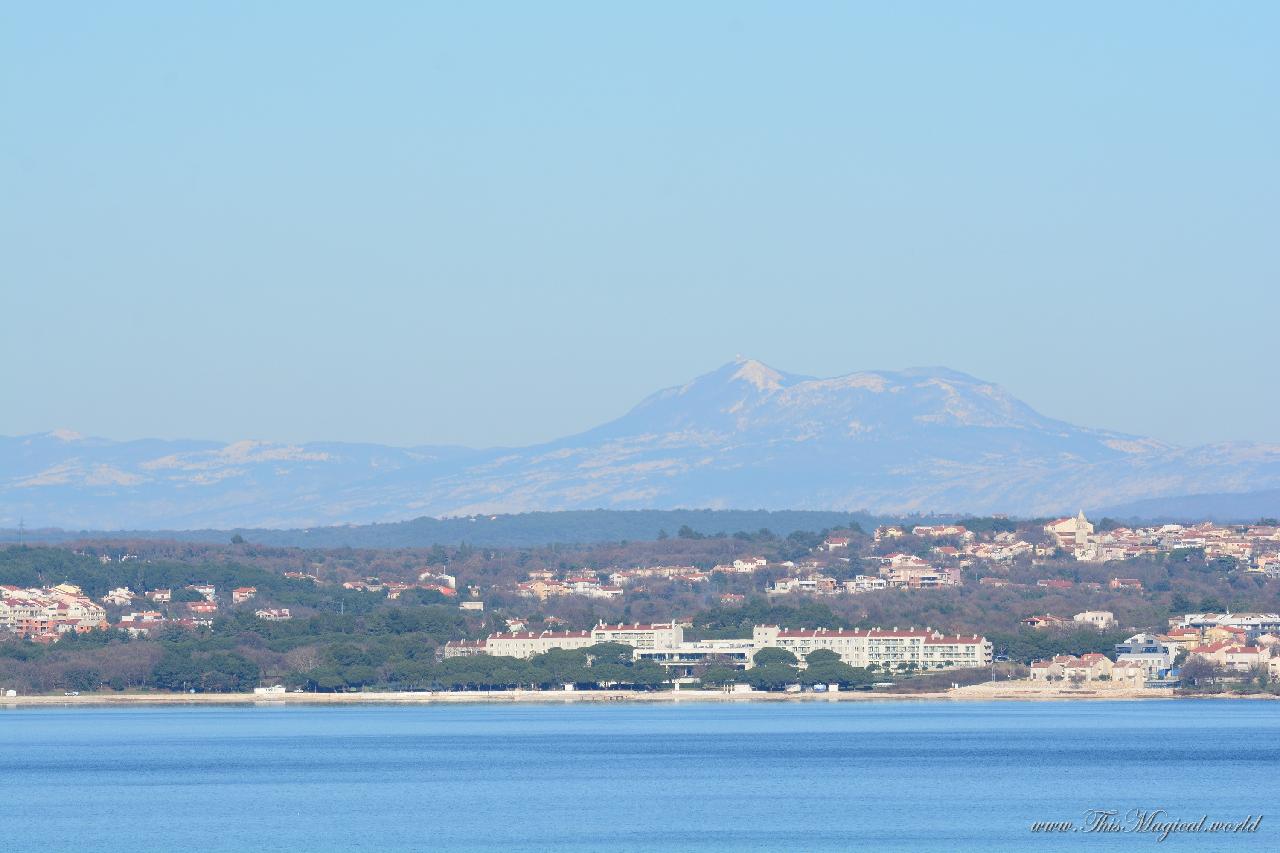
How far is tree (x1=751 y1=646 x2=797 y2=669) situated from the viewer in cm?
11312

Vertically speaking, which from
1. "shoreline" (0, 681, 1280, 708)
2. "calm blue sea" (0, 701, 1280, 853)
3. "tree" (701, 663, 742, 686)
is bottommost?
"calm blue sea" (0, 701, 1280, 853)

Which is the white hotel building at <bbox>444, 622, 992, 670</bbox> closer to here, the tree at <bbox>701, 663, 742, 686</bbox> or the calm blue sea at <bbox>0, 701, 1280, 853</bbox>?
the tree at <bbox>701, 663, 742, 686</bbox>

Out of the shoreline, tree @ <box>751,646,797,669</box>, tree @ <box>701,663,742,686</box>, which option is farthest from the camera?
tree @ <box>751,646,797,669</box>

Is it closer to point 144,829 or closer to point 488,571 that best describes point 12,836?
point 144,829

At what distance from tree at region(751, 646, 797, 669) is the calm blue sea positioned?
59.3 ft

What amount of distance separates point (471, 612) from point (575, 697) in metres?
37.2

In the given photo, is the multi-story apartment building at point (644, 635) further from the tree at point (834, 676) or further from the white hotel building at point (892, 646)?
the tree at point (834, 676)

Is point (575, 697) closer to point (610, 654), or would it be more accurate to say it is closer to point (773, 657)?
point (610, 654)

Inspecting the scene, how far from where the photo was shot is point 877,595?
501 feet

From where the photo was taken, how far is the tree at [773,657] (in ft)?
371

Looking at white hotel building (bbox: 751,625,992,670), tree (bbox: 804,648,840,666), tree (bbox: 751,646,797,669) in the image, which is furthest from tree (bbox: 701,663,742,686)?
white hotel building (bbox: 751,625,992,670)

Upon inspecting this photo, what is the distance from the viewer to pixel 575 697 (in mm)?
109938

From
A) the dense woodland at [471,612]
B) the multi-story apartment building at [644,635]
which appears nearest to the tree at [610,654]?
the dense woodland at [471,612]

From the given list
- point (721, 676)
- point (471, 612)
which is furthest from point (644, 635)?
point (471, 612)
